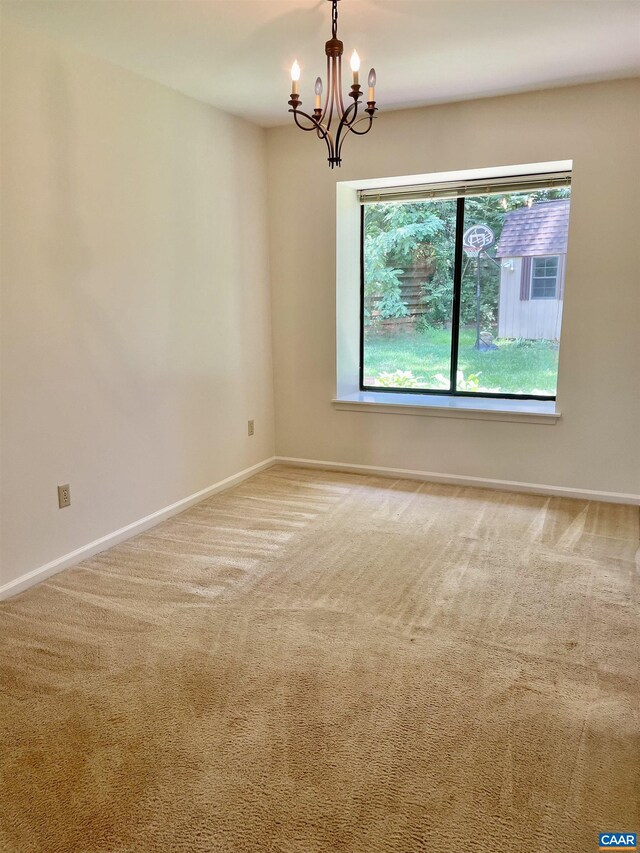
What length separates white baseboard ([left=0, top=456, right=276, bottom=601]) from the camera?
283 centimetres

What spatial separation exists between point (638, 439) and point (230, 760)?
313 centimetres

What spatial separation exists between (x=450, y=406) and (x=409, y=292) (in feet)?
3.17

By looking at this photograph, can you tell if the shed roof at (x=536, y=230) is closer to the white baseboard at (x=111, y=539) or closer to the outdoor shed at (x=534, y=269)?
the outdoor shed at (x=534, y=269)

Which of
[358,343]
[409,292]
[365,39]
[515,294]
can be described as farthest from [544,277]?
[365,39]

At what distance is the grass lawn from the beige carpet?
1.25 meters

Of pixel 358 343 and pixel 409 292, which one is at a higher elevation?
pixel 409 292

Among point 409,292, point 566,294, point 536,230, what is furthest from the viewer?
point 409,292

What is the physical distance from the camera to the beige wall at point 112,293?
2721mm

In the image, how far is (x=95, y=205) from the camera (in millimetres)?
3055

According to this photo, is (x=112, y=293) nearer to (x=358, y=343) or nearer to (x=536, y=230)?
(x=358, y=343)

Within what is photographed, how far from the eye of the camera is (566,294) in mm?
3820

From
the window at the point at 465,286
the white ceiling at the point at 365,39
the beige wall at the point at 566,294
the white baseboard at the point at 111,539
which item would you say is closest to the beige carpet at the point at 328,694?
the white baseboard at the point at 111,539

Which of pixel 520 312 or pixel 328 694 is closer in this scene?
pixel 328 694

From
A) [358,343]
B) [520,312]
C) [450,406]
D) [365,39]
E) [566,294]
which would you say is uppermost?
[365,39]
